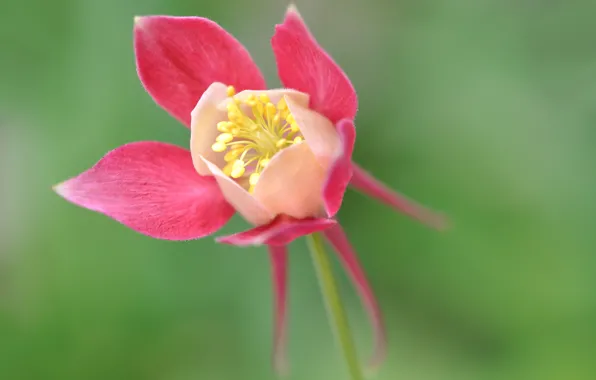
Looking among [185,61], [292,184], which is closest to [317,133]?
[292,184]

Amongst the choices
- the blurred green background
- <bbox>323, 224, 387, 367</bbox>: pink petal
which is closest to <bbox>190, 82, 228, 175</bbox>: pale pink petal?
<bbox>323, 224, 387, 367</bbox>: pink petal

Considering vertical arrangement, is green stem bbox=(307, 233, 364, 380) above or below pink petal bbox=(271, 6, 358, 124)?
below

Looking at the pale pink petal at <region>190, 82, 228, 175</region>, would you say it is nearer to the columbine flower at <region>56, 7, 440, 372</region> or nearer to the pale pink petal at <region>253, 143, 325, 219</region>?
the columbine flower at <region>56, 7, 440, 372</region>

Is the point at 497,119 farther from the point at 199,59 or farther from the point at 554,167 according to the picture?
the point at 199,59

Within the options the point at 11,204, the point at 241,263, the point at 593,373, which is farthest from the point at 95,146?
the point at 593,373

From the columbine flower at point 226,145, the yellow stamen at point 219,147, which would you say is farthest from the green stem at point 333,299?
the yellow stamen at point 219,147

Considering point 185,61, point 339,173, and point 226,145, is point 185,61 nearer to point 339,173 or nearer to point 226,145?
point 226,145
